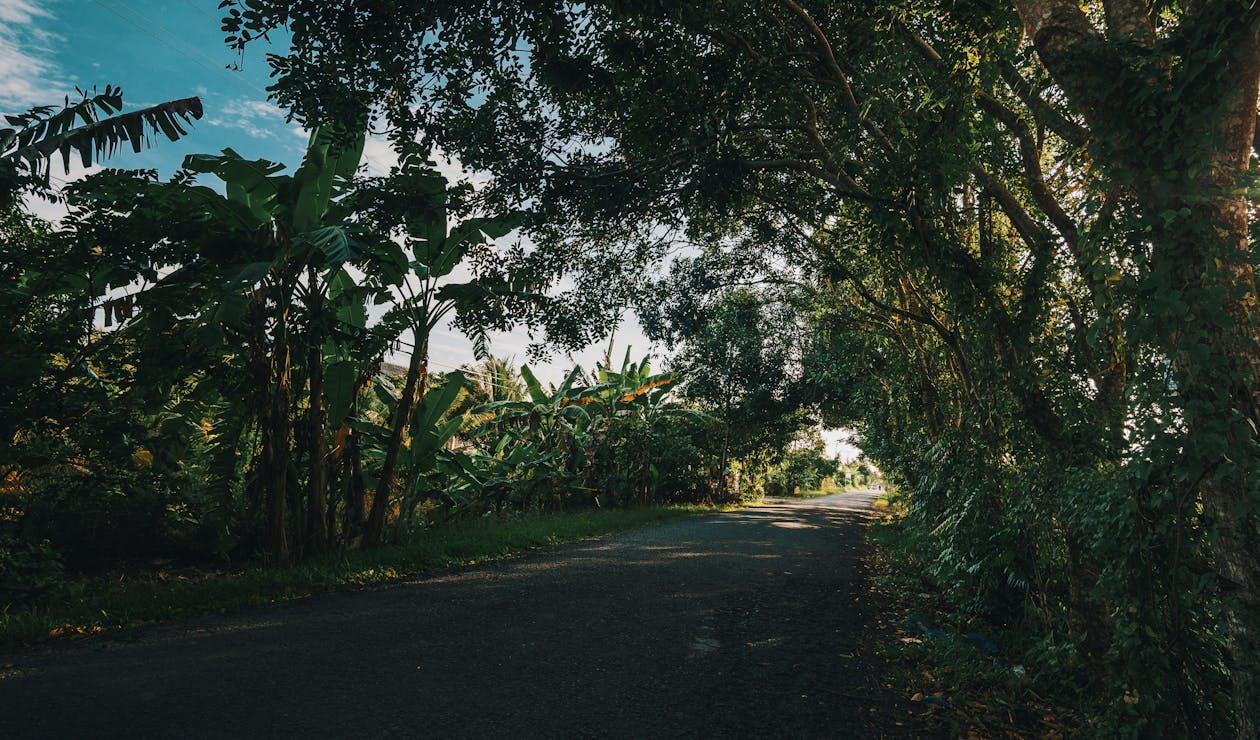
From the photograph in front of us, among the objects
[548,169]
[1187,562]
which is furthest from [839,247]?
[1187,562]

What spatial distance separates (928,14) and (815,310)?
607 cm

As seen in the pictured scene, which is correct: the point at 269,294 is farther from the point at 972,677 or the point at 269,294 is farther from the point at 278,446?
the point at 972,677

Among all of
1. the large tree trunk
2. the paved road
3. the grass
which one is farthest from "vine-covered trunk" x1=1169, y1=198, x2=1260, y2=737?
the grass

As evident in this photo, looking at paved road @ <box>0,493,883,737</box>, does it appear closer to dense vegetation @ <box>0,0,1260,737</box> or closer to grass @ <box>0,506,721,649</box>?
grass @ <box>0,506,721,649</box>

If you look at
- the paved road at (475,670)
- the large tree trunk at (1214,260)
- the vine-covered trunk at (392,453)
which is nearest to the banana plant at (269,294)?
the vine-covered trunk at (392,453)

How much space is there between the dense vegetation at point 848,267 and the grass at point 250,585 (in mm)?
600

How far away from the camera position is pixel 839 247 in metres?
8.04

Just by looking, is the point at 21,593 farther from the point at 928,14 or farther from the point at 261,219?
the point at 928,14

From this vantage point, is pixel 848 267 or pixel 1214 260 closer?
pixel 1214 260

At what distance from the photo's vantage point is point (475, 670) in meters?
3.59

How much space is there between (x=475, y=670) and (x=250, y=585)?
9.81 feet

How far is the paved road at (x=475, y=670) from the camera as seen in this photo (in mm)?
2881

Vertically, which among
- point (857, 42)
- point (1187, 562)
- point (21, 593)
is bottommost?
point (21, 593)

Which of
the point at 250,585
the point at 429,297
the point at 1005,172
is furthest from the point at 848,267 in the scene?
the point at 250,585
